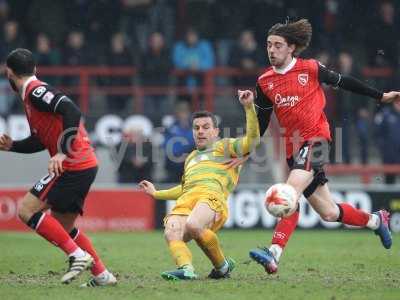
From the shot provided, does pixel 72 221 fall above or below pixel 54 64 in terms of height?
below

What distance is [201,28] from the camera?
18.8 metres

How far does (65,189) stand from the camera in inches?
332

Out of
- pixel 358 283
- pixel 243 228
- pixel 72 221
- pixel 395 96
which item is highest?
pixel 395 96

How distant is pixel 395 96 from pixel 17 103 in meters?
9.55

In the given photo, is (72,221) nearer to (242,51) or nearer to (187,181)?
(187,181)

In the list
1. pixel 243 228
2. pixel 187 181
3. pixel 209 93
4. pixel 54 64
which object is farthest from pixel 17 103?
pixel 187 181

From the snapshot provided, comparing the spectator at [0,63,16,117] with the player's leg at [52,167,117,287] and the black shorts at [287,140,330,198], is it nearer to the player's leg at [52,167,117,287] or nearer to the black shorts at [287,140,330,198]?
the player's leg at [52,167,117,287]

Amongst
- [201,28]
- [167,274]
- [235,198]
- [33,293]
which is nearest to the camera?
Result: [33,293]

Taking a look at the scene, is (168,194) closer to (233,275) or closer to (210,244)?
(210,244)

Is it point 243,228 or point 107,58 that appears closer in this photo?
point 243,228

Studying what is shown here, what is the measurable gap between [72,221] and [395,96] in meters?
3.18

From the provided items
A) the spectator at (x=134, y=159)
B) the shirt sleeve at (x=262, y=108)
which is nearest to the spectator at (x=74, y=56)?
the spectator at (x=134, y=159)

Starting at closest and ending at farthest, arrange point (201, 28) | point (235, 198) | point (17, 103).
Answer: point (235, 198), point (17, 103), point (201, 28)

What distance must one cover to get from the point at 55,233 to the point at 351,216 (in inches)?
120
